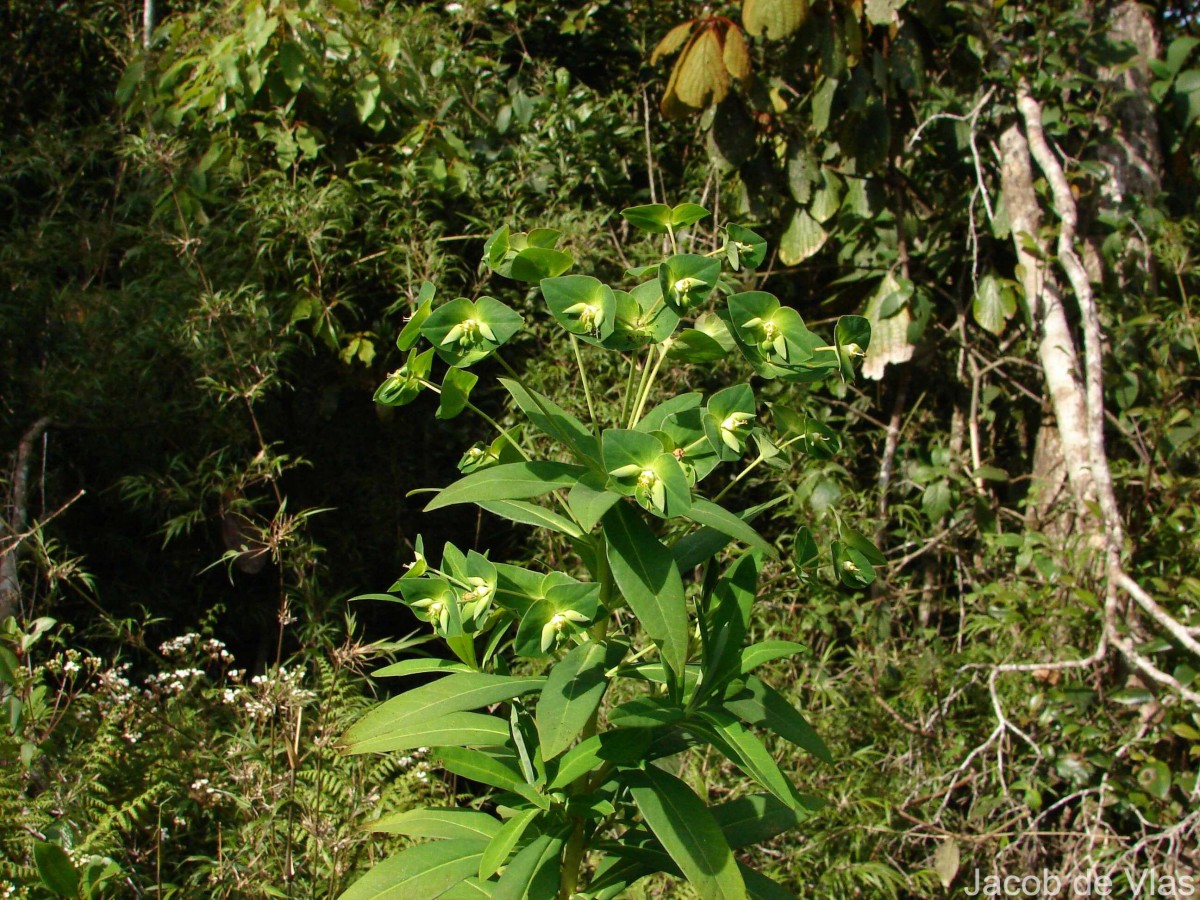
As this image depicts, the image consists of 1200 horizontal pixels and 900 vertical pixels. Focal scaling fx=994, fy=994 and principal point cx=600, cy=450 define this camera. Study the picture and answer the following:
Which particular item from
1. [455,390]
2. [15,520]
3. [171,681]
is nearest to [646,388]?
[455,390]

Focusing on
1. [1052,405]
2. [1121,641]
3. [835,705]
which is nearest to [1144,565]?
[1121,641]

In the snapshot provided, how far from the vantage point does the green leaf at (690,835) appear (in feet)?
3.53

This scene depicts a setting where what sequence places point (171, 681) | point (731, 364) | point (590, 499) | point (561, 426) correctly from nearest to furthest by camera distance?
1. point (590, 499)
2. point (561, 426)
3. point (171, 681)
4. point (731, 364)

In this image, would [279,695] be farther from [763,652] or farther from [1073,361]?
[1073,361]

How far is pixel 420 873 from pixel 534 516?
439 mm

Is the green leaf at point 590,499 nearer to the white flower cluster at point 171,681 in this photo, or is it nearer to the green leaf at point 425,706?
the green leaf at point 425,706

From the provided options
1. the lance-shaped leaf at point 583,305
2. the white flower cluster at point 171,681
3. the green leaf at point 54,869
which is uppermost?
the lance-shaped leaf at point 583,305

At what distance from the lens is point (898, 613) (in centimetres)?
307

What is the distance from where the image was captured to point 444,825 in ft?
4.19

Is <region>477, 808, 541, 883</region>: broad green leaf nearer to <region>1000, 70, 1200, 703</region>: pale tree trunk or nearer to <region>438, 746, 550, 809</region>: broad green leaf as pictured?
<region>438, 746, 550, 809</region>: broad green leaf

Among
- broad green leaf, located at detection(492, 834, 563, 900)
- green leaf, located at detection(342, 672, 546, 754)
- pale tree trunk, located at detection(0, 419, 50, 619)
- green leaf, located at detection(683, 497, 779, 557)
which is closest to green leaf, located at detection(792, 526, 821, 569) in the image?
green leaf, located at detection(683, 497, 779, 557)

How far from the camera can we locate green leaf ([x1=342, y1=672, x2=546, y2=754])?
3.67ft

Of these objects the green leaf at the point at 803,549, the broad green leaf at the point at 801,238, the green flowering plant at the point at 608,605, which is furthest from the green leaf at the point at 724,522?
the broad green leaf at the point at 801,238

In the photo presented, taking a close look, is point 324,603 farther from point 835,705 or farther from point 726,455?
point 726,455
